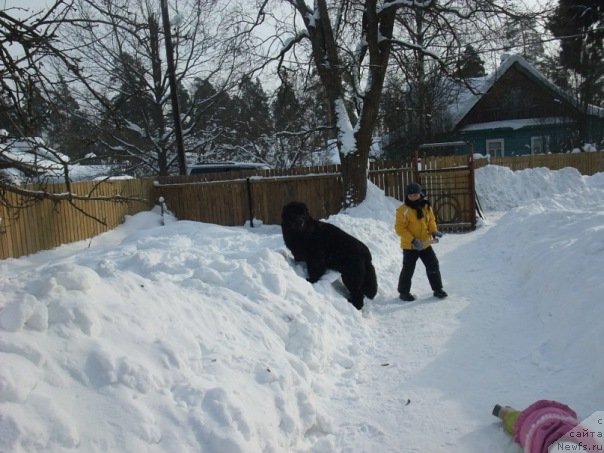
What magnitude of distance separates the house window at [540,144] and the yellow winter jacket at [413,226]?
26.9 m

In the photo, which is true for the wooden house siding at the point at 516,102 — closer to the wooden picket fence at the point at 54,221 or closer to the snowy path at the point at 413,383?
the wooden picket fence at the point at 54,221

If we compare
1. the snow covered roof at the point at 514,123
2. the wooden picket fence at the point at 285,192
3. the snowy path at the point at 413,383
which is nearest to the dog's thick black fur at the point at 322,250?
the snowy path at the point at 413,383

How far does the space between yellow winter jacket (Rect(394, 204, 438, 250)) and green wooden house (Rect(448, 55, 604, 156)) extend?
2329 cm

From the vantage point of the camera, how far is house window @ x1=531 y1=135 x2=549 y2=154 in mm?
30062

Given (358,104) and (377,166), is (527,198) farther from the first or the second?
(358,104)

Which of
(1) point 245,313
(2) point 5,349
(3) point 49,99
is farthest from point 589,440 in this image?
(3) point 49,99

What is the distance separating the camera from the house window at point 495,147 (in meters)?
31.6

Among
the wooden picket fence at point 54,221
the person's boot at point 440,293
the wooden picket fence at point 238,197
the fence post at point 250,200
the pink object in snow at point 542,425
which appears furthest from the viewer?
the fence post at point 250,200

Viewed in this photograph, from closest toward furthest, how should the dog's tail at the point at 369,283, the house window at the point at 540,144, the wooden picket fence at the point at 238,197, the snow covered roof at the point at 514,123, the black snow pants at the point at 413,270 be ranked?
the dog's tail at the point at 369,283 < the black snow pants at the point at 413,270 < the wooden picket fence at the point at 238,197 < the snow covered roof at the point at 514,123 < the house window at the point at 540,144

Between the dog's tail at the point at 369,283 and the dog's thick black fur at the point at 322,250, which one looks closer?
the dog's thick black fur at the point at 322,250

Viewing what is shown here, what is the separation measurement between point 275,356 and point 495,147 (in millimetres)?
31263

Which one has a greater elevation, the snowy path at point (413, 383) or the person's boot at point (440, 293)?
the person's boot at point (440, 293)

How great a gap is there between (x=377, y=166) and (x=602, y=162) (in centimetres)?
1452

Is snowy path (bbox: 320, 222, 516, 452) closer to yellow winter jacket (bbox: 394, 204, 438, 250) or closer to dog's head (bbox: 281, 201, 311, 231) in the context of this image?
yellow winter jacket (bbox: 394, 204, 438, 250)
